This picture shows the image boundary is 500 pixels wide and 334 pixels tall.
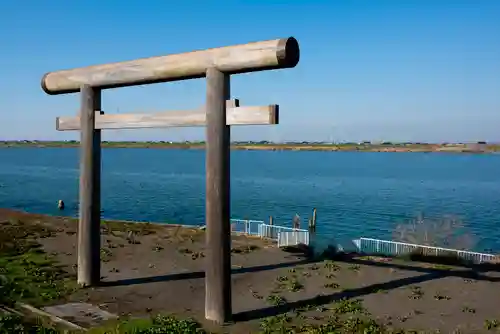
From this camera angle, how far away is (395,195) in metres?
67.6

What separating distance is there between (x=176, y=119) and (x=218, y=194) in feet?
6.14

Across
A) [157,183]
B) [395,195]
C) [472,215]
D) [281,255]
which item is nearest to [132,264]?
[281,255]

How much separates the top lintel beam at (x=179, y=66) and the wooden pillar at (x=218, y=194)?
1.12 ft

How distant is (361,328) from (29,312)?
601cm

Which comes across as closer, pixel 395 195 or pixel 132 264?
pixel 132 264

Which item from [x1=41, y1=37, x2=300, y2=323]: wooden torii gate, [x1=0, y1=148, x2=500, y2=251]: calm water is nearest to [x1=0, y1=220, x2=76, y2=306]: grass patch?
[x1=41, y1=37, x2=300, y2=323]: wooden torii gate

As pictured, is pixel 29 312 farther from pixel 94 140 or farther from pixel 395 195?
pixel 395 195

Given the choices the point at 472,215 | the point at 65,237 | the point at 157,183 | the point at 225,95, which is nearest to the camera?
the point at 225,95

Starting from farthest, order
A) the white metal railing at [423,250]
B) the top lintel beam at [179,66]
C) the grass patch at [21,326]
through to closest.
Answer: the white metal railing at [423,250]
the top lintel beam at [179,66]
the grass patch at [21,326]

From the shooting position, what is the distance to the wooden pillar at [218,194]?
8.84 metres

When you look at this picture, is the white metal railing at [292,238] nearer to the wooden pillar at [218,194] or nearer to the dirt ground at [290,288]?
the dirt ground at [290,288]

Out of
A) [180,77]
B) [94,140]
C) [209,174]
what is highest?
[180,77]

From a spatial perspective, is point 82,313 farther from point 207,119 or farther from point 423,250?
point 423,250

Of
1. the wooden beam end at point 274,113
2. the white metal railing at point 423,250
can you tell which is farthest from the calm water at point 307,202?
the wooden beam end at point 274,113
